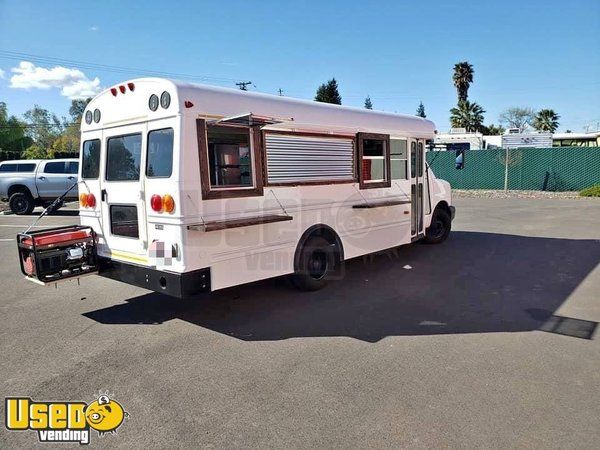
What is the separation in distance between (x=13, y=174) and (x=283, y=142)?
1550 cm

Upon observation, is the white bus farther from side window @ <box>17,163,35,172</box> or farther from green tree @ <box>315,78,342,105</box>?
green tree @ <box>315,78,342,105</box>

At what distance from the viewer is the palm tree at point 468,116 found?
46.7 m

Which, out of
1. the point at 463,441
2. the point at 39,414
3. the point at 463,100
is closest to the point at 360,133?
the point at 463,441

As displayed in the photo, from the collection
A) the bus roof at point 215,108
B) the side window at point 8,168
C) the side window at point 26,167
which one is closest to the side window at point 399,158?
the bus roof at point 215,108

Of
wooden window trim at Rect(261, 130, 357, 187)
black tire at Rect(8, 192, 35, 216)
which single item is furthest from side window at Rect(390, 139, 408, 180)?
black tire at Rect(8, 192, 35, 216)

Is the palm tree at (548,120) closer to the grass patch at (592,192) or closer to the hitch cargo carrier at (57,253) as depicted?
the grass patch at (592,192)

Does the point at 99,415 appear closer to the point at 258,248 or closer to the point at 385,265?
the point at 258,248

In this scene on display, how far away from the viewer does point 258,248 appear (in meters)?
5.32

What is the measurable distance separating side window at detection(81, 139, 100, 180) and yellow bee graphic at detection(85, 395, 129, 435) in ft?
10.3

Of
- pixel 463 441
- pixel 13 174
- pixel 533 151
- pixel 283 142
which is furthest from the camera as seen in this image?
pixel 533 151

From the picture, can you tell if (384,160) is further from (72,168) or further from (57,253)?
(72,168)

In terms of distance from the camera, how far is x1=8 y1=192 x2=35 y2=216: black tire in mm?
16938

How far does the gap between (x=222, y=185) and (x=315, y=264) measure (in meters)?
2.10

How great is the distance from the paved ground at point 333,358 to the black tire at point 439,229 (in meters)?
2.36
